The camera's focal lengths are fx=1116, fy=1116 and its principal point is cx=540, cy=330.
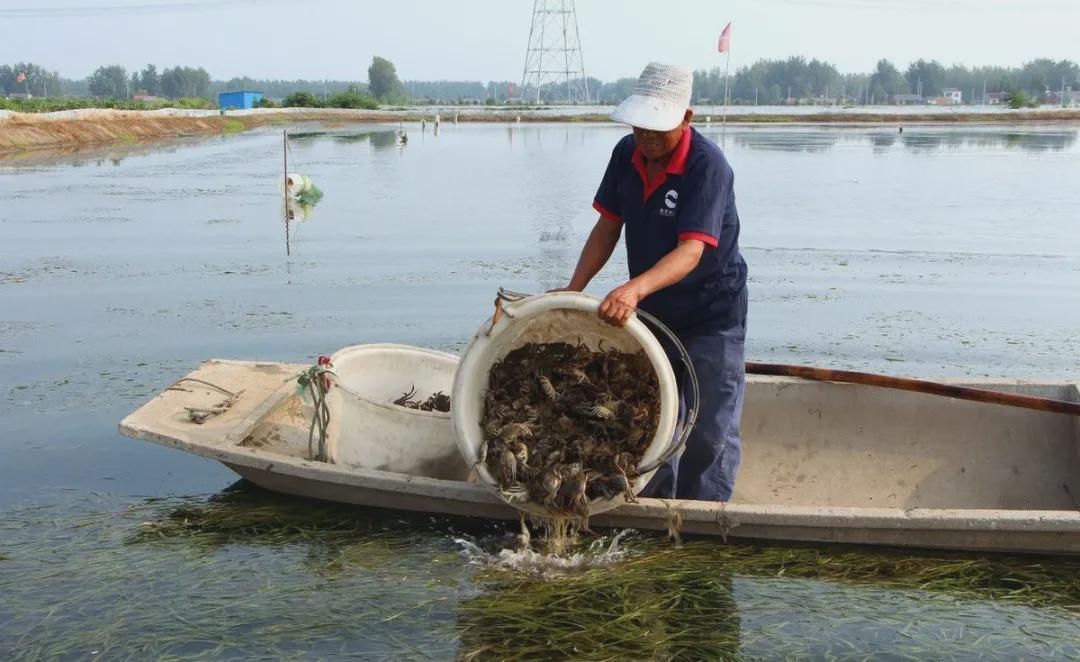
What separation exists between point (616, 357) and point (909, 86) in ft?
605

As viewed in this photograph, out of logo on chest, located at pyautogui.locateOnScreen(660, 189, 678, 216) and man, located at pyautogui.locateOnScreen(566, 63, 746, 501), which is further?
logo on chest, located at pyautogui.locateOnScreen(660, 189, 678, 216)

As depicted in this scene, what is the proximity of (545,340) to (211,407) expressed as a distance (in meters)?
1.92

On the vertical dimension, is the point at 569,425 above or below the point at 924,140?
below

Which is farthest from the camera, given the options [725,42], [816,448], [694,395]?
[725,42]

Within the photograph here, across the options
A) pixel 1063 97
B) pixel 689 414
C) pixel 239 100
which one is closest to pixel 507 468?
pixel 689 414

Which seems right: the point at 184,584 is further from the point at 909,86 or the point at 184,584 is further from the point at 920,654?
the point at 909,86

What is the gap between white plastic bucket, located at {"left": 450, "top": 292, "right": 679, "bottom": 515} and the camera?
4375mm

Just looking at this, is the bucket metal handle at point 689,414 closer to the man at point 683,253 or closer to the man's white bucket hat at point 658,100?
the man at point 683,253

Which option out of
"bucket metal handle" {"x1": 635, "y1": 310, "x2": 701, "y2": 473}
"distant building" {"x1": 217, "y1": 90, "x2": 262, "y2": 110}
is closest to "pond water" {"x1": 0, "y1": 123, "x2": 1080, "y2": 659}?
"bucket metal handle" {"x1": 635, "y1": 310, "x2": 701, "y2": 473}

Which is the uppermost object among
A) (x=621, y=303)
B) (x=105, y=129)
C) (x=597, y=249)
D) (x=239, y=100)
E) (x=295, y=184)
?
(x=239, y=100)

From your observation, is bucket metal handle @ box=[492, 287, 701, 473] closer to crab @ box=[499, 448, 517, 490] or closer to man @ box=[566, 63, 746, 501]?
man @ box=[566, 63, 746, 501]

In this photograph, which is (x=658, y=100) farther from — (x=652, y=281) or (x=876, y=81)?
(x=876, y=81)

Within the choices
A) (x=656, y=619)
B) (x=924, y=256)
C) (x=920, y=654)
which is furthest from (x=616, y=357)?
(x=924, y=256)

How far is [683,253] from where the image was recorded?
14.0ft
